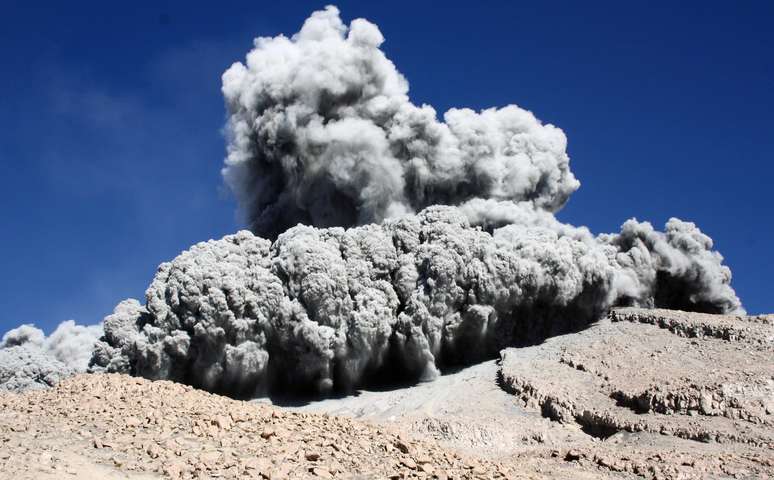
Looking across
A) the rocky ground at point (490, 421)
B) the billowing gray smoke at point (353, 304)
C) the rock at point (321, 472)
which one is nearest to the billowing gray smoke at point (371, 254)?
the billowing gray smoke at point (353, 304)

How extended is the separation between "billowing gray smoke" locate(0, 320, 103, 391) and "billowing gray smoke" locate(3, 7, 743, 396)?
2.52 feet

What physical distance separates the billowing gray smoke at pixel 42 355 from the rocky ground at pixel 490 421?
9913mm

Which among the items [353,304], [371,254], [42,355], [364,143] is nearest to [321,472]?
[353,304]

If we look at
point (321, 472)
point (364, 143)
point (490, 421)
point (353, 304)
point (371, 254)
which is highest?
point (364, 143)

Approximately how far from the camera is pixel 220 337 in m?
30.1

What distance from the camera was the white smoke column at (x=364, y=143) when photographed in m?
40.8

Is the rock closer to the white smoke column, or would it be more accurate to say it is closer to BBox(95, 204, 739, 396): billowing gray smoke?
BBox(95, 204, 739, 396): billowing gray smoke

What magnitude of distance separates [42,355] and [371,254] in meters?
12.8

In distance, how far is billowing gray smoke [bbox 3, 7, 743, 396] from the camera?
3072 centimetres

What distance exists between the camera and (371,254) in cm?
3347

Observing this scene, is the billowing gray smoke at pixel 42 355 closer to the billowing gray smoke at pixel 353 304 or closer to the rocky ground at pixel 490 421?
the billowing gray smoke at pixel 353 304

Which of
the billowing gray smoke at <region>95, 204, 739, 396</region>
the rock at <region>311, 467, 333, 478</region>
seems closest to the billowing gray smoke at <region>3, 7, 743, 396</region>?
the billowing gray smoke at <region>95, 204, 739, 396</region>

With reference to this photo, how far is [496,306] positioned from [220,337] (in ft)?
32.7

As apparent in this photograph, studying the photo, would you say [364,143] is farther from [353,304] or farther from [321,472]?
[321,472]
